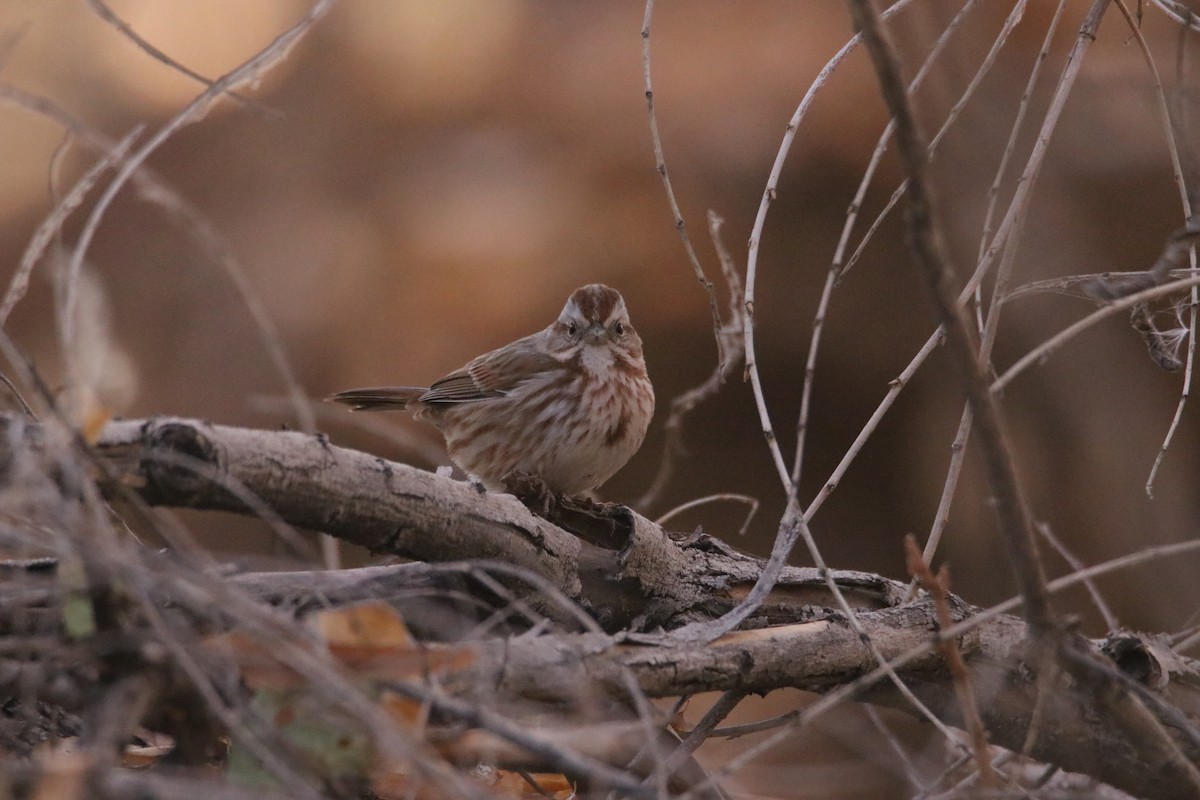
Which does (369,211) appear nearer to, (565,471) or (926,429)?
(926,429)

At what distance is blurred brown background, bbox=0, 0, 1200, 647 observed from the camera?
302 inches

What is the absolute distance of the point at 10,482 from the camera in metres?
1.69

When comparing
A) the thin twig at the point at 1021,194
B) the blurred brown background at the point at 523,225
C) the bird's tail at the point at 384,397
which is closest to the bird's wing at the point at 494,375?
the bird's tail at the point at 384,397

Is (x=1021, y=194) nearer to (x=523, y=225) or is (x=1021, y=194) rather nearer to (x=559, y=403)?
(x=559, y=403)

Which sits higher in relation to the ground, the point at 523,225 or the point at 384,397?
the point at 523,225

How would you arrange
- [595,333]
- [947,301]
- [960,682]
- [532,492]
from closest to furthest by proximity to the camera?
[947,301], [960,682], [532,492], [595,333]

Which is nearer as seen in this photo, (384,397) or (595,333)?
(595,333)

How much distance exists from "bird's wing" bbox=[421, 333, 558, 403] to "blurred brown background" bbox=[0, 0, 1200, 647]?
2.99m

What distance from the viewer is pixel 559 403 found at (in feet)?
14.0

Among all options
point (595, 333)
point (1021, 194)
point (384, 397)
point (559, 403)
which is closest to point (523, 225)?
point (384, 397)

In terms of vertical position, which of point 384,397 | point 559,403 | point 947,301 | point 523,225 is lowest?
point 384,397

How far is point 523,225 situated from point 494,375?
3.77 metres

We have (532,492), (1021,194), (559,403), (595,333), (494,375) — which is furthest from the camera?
(494,375)

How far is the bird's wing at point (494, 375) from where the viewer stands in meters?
4.51
